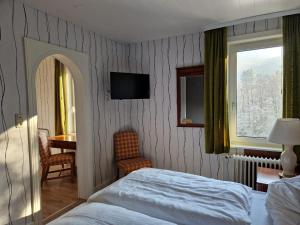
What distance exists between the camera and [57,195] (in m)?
3.42

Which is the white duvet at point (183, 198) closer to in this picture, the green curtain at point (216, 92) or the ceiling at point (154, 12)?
the green curtain at point (216, 92)

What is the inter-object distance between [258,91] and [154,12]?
5.89ft

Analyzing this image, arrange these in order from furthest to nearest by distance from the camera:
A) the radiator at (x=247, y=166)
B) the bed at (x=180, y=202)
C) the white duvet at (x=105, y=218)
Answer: the radiator at (x=247, y=166) → the bed at (x=180, y=202) → the white duvet at (x=105, y=218)

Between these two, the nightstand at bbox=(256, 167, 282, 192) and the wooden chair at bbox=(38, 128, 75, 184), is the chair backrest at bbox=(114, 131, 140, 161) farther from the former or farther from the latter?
the nightstand at bbox=(256, 167, 282, 192)

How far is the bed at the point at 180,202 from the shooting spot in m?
1.54

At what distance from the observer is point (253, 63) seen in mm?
3141

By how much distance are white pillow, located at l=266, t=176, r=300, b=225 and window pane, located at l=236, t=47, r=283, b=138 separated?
1.54 meters

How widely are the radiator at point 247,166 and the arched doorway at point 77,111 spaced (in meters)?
2.12

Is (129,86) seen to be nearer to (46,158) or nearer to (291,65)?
(46,158)

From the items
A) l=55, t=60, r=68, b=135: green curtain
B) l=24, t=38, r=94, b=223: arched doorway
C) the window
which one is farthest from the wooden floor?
the window

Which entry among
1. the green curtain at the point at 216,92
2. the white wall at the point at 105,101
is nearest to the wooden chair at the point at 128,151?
the white wall at the point at 105,101

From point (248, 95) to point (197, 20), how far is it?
128cm

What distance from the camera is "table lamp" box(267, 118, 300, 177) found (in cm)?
229

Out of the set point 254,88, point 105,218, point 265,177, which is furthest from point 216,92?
point 105,218
